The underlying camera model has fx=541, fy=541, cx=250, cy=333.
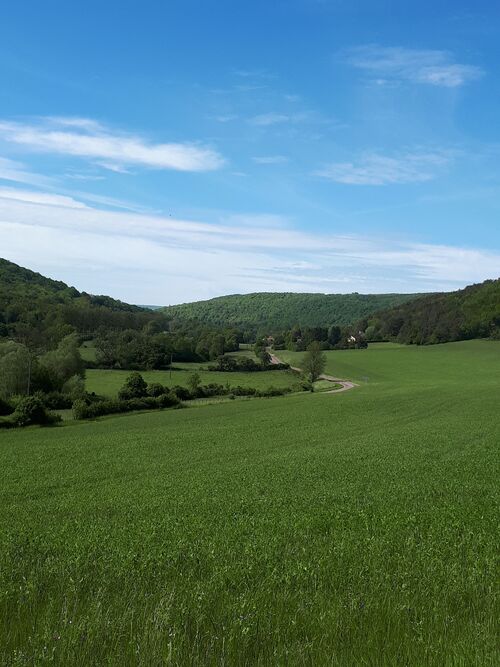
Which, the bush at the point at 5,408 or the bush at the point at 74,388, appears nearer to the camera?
the bush at the point at 5,408

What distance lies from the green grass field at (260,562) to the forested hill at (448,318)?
120 m

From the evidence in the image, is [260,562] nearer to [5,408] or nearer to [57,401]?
[5,408]

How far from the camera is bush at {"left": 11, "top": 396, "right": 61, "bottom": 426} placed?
6166 centimetres

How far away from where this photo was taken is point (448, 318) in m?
146

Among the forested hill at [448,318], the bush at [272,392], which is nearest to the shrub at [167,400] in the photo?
the bush at [272,392]

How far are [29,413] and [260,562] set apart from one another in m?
59.2

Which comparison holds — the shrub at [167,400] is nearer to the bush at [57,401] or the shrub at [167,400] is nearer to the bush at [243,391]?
the bush at [57,401]

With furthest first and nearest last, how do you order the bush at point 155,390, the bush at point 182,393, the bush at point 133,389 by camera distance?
the bush at point 182,393 < the bush at point 155,390 < the bush at point 133,389

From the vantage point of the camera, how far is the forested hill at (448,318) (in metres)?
139

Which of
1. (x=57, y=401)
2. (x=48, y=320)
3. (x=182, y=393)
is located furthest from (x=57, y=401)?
(x=48, y=320)

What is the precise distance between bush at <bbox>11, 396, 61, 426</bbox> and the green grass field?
113 feet

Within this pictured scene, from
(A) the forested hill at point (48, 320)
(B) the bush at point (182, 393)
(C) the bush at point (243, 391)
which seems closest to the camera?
(B) the bush at point (182, 393)

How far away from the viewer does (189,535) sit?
1137cm

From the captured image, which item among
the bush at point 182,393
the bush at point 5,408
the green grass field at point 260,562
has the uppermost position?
the green grass field at point 260,562
